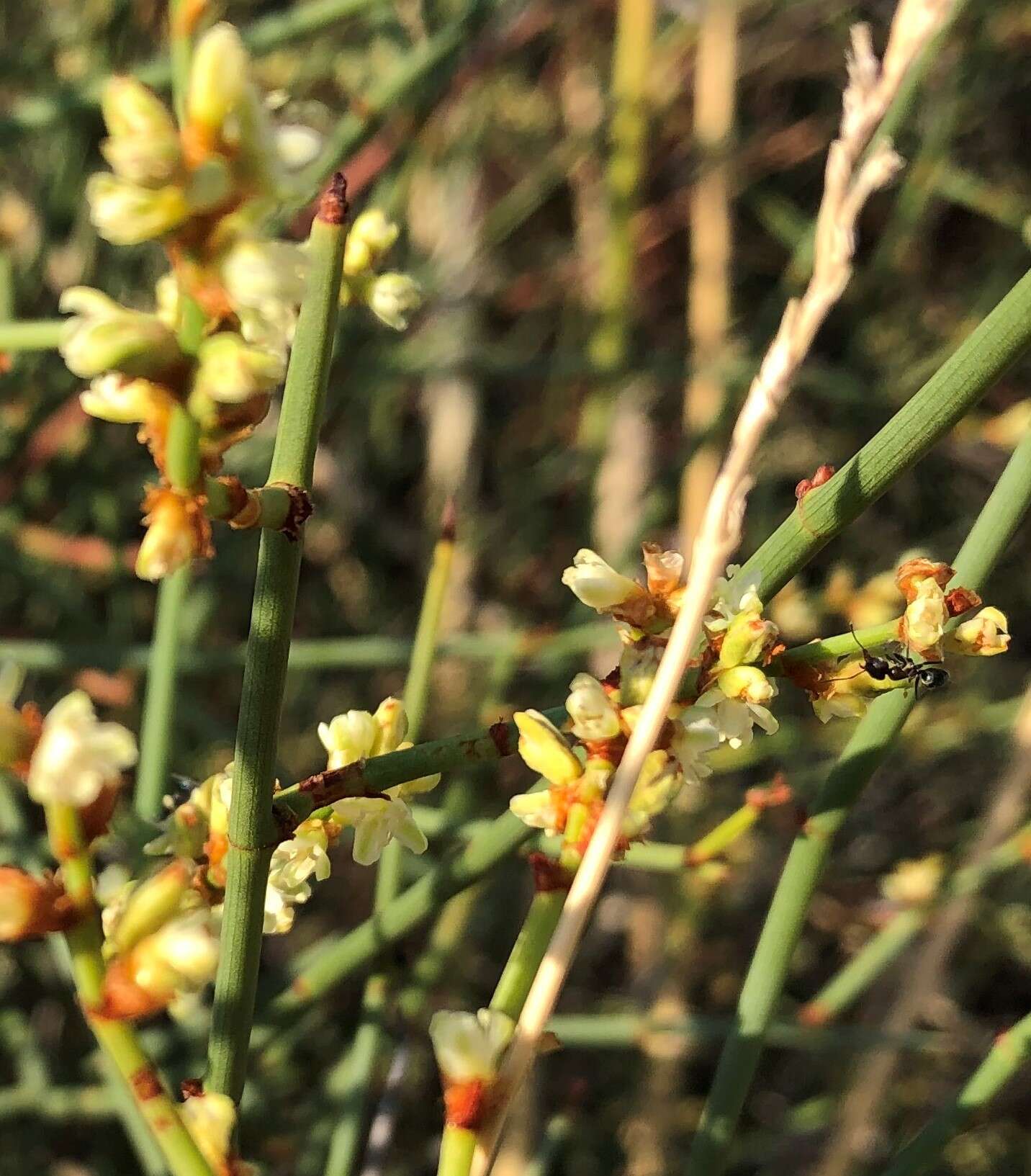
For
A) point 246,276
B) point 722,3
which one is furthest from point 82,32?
point 246,276

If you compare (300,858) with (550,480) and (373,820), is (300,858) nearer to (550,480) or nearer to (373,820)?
(373,820)

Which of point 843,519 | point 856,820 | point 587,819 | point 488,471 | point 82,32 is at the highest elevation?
point 82,32

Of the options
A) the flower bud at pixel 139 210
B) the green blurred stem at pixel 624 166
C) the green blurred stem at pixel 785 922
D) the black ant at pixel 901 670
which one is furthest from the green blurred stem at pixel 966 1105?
the green blurred stem at pixel 624 166

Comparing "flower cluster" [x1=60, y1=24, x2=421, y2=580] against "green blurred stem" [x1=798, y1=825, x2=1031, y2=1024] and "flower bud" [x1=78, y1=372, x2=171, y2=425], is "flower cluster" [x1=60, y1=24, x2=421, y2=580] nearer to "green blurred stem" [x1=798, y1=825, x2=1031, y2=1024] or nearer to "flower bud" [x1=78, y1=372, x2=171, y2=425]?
"flower bud" [x1=78, y1=372, x2=171, y2=425]

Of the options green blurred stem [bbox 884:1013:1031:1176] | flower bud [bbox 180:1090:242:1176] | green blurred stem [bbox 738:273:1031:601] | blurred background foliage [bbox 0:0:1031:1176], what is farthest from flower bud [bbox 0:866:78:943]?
blurred background foliage [bbox 0:0:1031:1176]

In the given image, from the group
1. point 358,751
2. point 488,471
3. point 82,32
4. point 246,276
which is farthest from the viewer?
point 488,471

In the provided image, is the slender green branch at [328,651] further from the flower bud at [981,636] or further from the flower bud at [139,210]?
the flower bud at [139,210]

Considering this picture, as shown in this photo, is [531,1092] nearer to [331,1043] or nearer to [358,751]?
[331,1043]
